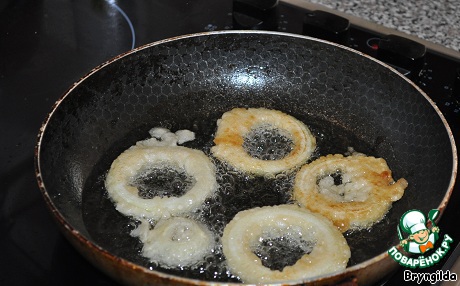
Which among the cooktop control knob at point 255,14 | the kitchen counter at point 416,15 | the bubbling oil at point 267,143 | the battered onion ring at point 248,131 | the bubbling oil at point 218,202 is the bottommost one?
the bubbling oil at point 218,202

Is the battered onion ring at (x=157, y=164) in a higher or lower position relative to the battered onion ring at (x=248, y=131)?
lower

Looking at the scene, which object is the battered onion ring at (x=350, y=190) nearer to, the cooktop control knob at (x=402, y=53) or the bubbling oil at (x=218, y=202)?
the bubbling oil at (x=218, y=202)

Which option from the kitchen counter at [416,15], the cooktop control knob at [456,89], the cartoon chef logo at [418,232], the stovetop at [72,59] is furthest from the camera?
the kitchen counter at [416,15]

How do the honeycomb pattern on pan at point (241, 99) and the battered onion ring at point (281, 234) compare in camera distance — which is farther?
the honeycomb pattern on pan at point (241, 99)

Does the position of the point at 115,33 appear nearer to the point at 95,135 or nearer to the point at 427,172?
the point at 95,135

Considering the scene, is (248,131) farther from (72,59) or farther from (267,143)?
(72,59)

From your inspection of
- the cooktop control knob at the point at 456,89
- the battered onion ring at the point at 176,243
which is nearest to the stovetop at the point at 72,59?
the cooktop control knob at the point at 456,89

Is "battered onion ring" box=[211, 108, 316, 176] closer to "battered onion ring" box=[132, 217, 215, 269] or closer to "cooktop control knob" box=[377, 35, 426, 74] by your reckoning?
"battered onion ring" box=[132, 217, 215, 269]

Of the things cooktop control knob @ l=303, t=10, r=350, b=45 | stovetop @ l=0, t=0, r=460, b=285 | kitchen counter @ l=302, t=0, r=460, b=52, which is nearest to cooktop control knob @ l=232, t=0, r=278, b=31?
stovetop @ l=0, t=0, r=460, b=285
